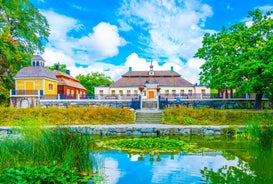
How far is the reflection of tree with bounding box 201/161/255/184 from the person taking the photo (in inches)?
241

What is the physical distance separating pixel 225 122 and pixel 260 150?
340 inches

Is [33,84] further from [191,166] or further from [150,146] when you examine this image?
[191,166]

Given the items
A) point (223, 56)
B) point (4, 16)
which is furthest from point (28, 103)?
point (223, 56)

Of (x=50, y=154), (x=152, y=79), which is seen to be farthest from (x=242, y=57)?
(x=152, y=79)

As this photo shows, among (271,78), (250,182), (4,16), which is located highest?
(4,16)

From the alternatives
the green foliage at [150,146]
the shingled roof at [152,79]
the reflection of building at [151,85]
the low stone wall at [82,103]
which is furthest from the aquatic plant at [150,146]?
the shingled roof at [152,79]

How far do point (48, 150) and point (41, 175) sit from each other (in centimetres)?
91

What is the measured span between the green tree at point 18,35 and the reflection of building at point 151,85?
12.2 metres

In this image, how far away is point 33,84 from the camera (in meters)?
28.4

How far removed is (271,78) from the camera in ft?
60.6

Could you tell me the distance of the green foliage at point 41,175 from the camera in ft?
15.6

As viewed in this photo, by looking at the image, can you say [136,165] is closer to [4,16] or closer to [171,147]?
[171,147]

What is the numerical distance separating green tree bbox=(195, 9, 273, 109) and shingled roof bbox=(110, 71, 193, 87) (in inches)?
641

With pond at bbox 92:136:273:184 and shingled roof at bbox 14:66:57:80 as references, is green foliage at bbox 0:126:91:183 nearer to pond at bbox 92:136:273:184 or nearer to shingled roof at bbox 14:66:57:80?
pond at bbox 92:136:273:184
